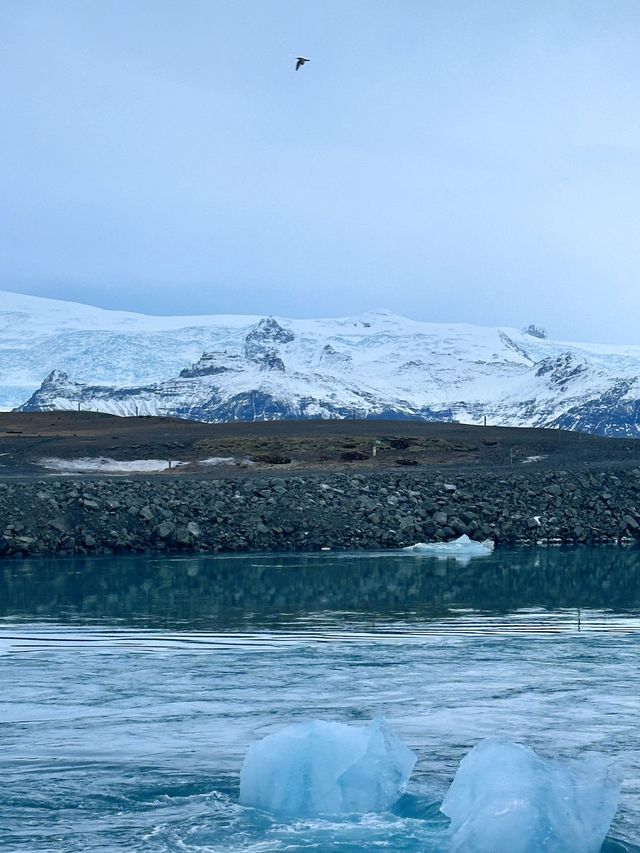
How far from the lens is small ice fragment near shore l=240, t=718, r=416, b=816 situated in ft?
32.8

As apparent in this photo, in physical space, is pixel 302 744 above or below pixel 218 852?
above

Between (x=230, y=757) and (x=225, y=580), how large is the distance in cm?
1582

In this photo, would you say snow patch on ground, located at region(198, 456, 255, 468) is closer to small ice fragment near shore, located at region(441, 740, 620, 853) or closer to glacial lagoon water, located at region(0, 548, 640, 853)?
glacial lagoon water, located at region(0, 548, 640, 853)

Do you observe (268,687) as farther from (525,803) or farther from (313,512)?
(313,512)

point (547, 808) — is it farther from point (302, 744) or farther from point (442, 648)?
point (442, 648)

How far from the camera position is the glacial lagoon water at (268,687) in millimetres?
9758

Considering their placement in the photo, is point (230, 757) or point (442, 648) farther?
point (442, 648)

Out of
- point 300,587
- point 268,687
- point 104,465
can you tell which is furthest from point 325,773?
point 104,465

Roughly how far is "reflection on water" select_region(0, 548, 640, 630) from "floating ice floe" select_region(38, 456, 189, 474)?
48.8ft

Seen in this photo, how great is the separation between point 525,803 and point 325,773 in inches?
75.4

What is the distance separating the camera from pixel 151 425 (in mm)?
66312

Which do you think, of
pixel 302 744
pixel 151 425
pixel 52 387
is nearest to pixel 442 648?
pixel 302 744

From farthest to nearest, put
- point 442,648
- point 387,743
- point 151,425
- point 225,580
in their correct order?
point 151,425, point 225,580, point 442,648, point 387,743

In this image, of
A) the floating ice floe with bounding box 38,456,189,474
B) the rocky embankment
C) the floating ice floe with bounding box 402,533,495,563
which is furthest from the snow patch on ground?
the floating ice floe with bounding box 402,533,495,563
